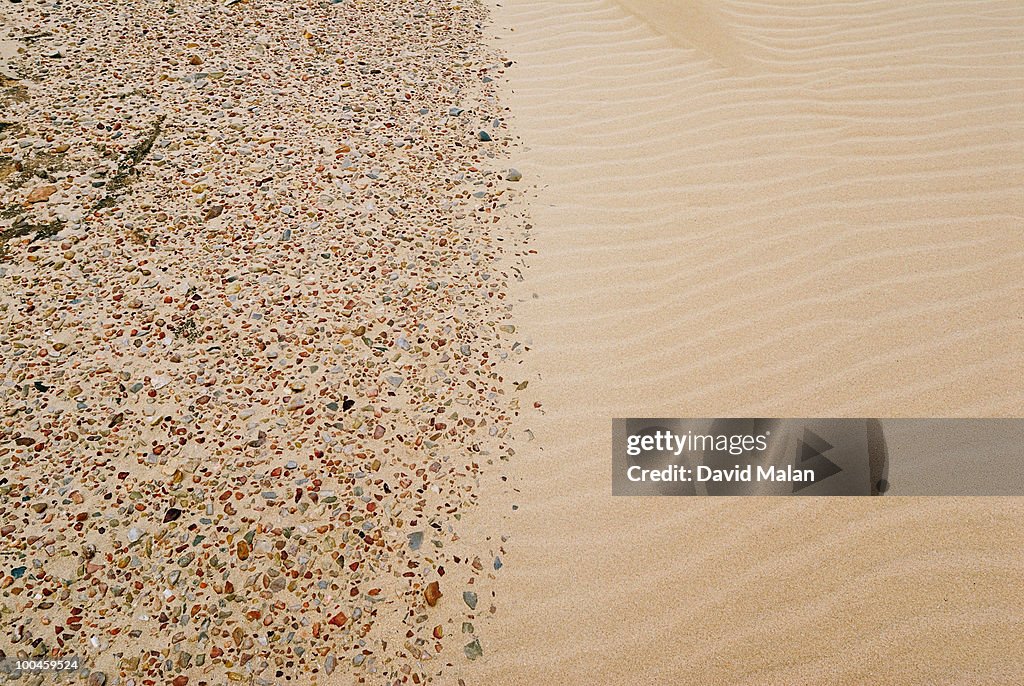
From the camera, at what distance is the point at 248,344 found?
9.95 feet

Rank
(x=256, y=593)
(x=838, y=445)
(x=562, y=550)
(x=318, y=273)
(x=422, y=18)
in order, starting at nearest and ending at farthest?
(x=256, y=593) → (x=562, y=550) → (x=838, y=445) → (x=318, y=273) → (x=422, y=18)

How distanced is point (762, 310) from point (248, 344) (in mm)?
2133

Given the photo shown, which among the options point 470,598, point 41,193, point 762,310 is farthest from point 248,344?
point 762,310

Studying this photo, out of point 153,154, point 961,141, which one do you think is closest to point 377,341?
point 153,154

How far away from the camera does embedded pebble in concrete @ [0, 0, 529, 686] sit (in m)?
2.32

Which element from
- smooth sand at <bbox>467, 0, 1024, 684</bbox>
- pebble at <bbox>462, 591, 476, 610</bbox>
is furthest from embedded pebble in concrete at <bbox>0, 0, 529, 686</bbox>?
smooth sand at <bbox>467, 0, 1024, 684</bbox>

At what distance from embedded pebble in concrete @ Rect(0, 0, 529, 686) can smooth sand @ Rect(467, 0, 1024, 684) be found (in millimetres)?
262

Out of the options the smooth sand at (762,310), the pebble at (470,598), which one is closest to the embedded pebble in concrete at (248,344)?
the pebble at (470,598)

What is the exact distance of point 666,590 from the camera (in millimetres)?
2426

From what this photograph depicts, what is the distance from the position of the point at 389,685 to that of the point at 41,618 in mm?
1063

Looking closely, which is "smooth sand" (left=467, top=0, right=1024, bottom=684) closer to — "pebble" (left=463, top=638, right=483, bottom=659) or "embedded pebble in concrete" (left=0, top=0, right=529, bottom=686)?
"pebble" (left=463, top=638, right=483, bottom=659)

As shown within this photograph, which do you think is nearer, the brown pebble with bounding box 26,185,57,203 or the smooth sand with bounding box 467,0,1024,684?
the smooth sand with bounding box 467,0,1024,684

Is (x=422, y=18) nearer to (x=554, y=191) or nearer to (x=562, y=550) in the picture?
(x=554, y=191)

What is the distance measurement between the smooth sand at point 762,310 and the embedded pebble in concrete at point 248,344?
0.26 metres
